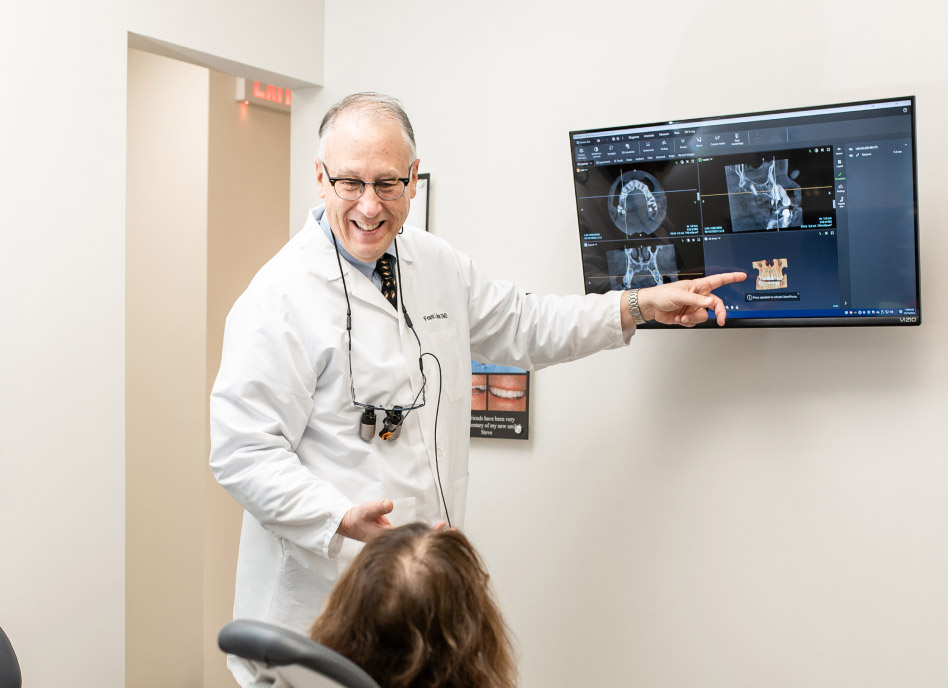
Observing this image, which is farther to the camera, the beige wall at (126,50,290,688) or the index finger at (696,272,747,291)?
the beige wall at (126,50,290,688)

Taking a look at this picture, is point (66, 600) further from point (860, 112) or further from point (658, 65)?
point (860, 112)

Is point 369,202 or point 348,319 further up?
point 369,202

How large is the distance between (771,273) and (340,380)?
42.5 inches

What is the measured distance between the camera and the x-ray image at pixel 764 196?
207 cm

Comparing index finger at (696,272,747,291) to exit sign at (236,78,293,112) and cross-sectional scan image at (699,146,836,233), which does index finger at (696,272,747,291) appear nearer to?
cross-sectional scan image at (699,146,836,233)

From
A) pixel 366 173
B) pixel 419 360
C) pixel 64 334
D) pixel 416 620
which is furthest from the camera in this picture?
pixel 64 334

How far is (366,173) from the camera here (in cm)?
188

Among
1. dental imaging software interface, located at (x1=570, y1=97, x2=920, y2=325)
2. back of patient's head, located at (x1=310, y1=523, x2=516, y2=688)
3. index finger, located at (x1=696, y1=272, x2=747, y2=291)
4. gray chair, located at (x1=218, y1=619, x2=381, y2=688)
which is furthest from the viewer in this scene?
index finger, located at (x1=696, y1=272, x2=747, y2=291)

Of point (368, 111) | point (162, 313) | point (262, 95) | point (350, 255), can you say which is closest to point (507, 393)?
point (350, 255)

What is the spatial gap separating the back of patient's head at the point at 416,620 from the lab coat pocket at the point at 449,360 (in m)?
0.98

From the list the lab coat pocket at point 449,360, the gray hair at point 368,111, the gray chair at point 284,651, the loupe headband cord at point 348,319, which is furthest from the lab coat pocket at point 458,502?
the gray chair at point 284,651

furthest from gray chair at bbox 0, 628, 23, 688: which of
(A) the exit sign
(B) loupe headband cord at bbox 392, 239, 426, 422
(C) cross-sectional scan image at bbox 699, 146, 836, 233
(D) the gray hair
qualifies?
(A) the exit sign

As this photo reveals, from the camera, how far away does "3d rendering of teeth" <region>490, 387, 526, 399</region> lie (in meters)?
2.77

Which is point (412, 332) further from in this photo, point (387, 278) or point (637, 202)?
point (637, 202)
